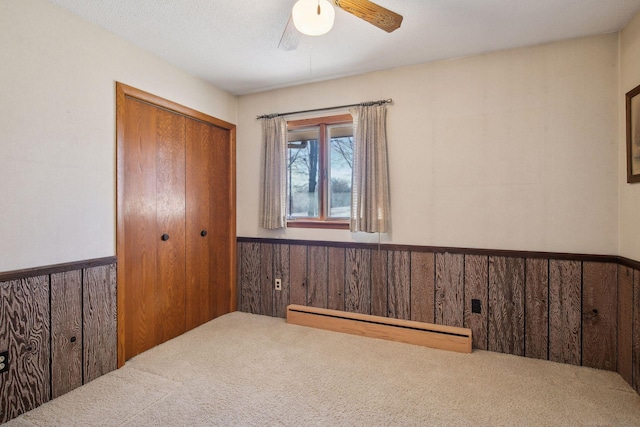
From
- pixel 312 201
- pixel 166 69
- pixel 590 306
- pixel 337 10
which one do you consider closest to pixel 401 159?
pixel 312 201

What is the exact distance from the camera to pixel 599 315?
7.64 feet

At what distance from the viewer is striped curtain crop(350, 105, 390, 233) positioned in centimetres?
288

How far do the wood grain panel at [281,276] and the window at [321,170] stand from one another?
0.96 ft

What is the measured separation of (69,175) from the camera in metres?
2.06

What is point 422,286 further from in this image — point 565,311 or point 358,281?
point 565,311

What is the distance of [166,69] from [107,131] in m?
0.82

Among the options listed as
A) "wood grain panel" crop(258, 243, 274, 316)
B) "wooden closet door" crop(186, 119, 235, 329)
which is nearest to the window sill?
"wood grain panel" crop(258, 243, 274, 316)

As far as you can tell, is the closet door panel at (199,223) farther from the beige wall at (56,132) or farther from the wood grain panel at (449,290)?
the wood grain panel at (449,290)

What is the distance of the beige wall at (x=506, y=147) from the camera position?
235 centimetres

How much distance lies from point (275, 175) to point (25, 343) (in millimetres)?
2228

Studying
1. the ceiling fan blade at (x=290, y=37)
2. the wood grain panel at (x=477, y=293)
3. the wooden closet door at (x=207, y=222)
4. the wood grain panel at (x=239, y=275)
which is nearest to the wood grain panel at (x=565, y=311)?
the wood grain panel at (x=477, y=293)

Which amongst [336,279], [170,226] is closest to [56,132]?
[170,226]

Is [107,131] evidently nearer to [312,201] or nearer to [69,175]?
[69,175]

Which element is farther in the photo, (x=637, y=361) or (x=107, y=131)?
(x=107, y=131)
